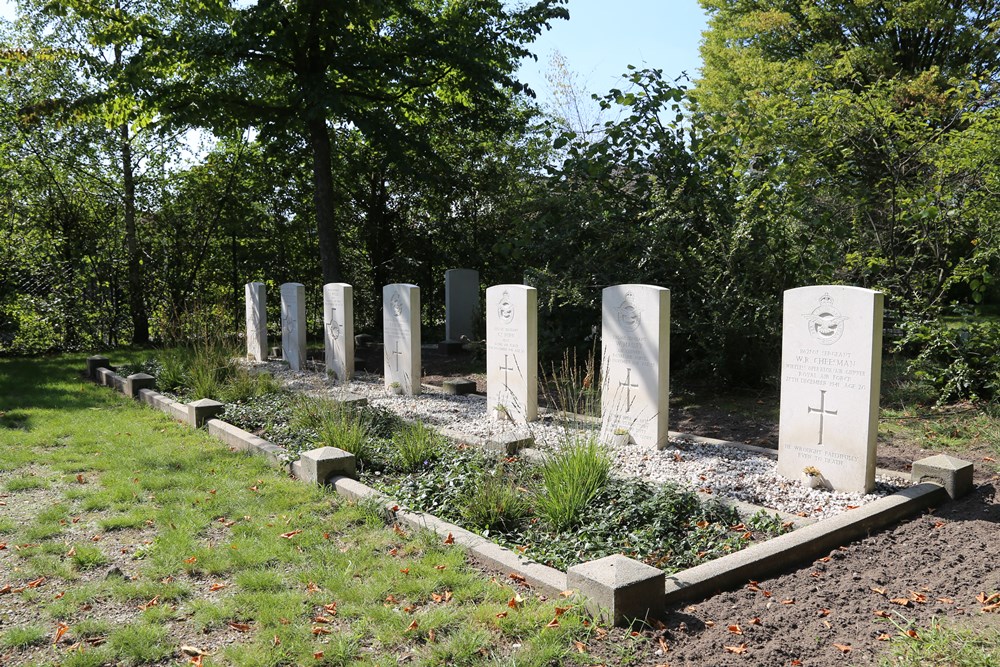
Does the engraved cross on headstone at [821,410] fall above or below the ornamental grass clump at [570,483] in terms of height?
above

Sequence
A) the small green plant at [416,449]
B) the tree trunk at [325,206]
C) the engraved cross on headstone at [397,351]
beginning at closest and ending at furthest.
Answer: the small green plant at [416,449], the engraved cross on headstone at [397,351], the tree trunk at [325,206]

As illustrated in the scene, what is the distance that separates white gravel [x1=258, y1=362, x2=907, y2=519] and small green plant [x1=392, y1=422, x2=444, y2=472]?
0.51 metres

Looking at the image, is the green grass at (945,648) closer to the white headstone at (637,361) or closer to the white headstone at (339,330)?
the white headstone at (637,361)

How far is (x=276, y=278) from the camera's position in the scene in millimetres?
15766

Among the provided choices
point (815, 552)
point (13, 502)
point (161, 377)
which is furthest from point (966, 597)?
point (161, 377)

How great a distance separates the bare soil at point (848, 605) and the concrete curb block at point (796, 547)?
0.16 feet

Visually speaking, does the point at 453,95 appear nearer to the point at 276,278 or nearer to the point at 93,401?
the point at 276,278

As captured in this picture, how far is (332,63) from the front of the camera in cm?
1179

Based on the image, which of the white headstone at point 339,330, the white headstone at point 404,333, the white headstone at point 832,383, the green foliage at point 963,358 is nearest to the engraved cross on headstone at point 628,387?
the white headstone at point 832,383

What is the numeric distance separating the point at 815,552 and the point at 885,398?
465cm

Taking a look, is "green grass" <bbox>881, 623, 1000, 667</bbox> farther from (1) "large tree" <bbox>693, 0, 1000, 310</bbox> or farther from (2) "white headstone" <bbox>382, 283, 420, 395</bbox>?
(2) "white headstone" <bbox>382, 283, 420, 395</bbox>

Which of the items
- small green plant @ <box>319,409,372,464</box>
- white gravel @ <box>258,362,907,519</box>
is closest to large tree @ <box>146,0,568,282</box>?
white gravel @ <box>258,362,907,519</box>

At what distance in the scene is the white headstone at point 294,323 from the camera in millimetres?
10727

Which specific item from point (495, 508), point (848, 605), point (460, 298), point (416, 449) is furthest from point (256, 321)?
point (848, 605)
